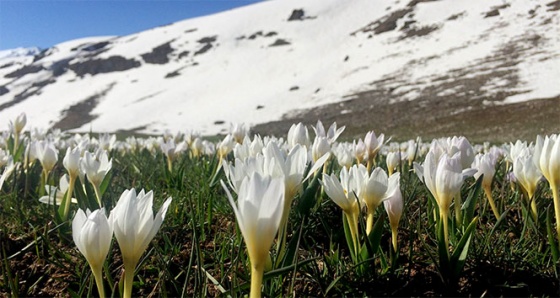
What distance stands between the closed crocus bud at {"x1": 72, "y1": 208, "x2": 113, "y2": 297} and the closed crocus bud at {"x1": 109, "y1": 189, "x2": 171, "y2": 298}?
0.03 metres

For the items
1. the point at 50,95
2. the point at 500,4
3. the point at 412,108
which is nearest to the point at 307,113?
the point at 412,108

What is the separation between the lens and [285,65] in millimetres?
55375

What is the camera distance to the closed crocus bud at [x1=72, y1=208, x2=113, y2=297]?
1.12 meters

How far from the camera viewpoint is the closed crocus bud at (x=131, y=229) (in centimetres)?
113

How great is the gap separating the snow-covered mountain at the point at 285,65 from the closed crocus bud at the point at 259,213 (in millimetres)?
29578

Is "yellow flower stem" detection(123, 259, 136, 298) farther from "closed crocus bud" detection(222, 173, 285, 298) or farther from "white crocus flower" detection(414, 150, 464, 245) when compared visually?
"white crocus flower" detection(414, 150, 464, 245)

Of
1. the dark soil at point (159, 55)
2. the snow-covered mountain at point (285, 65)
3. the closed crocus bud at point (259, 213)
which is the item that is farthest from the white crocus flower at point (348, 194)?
the dark soil at point (159, 55)

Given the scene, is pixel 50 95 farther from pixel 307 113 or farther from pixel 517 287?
pixel 517 287

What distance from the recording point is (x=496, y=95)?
1167 inches

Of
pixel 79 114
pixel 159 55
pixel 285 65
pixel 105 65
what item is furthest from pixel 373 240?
pixel 105 65

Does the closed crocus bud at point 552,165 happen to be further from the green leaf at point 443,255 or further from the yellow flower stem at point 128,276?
the yellow flower stem at point 128,276

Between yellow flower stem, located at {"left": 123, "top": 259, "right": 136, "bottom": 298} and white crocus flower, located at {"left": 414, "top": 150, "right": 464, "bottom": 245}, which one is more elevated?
yellow flower stem, located at {"left": 123, "top": 259, "right": 136, "bottom": 298}

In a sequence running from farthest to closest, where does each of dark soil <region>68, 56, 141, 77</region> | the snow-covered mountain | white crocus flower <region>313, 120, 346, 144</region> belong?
dark soil <region>68, 56, 141, 77</region> < the snow-covered mountain < white crocus flower <region>313, 120, 346, 144</region>

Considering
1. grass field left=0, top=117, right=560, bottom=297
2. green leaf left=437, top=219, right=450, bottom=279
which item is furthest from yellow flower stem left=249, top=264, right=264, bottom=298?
green leaf left=437, top=219, right=450, bottom=279
